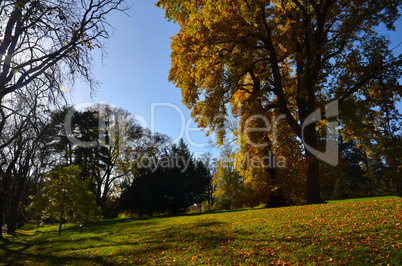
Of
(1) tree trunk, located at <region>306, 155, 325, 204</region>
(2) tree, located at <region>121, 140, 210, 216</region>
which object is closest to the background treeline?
(2) tree, located at <region>121, 140, 210, 216</region>

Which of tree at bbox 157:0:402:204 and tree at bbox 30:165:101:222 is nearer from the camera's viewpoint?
tree at bbox 157:0:402:204

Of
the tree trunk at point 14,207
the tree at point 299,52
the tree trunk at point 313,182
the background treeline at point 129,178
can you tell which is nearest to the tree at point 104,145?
the background treeline at point 129,178

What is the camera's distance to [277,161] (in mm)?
21516

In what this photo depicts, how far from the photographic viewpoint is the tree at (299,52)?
45.4ft

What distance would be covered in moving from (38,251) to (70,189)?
22.9 ft

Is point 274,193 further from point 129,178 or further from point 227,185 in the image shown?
point 129,178

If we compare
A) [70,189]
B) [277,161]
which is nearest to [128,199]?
[70,189]

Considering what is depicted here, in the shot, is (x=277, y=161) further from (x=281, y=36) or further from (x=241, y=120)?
(x=281, y=36)

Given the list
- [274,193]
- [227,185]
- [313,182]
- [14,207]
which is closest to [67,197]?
[14,207]

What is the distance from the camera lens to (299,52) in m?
15.8

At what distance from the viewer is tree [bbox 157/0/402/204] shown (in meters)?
13.8

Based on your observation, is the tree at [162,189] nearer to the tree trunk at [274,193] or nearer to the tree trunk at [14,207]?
the tree trunk at [14,207]

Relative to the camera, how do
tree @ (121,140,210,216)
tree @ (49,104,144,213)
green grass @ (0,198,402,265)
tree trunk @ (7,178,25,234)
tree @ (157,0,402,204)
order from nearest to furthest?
green grass @ (0,198,402,265), tree @ (157,0,402,204), tree trunk @ (7,178,25,234), tree @ (121,140,210,216), tree @ (49,104,144,213)

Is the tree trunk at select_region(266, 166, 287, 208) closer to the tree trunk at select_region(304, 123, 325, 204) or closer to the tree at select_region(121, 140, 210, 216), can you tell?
the tree trunk at select_region(304, 123, 325, 204)
